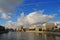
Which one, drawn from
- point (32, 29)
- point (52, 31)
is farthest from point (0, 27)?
point (52, 31)

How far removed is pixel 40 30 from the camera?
73375 mm

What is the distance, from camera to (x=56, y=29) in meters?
64.5

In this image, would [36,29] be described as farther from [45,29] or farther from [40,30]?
[45,29]

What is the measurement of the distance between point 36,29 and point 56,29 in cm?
1389

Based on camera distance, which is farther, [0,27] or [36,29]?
[36,29]

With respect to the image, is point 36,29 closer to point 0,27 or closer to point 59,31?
point 59,31

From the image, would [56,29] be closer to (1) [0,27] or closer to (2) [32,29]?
(2) [32,29]

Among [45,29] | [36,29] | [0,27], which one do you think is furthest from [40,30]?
[0,27]

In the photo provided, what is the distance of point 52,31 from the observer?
65.6 metres

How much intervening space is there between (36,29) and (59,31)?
1417cm

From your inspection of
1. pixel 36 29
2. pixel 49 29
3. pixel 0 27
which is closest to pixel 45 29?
pixel 49 29

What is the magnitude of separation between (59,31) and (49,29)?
561cm

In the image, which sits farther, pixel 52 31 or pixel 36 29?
pixel 36 29

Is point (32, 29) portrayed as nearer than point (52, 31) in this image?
No
